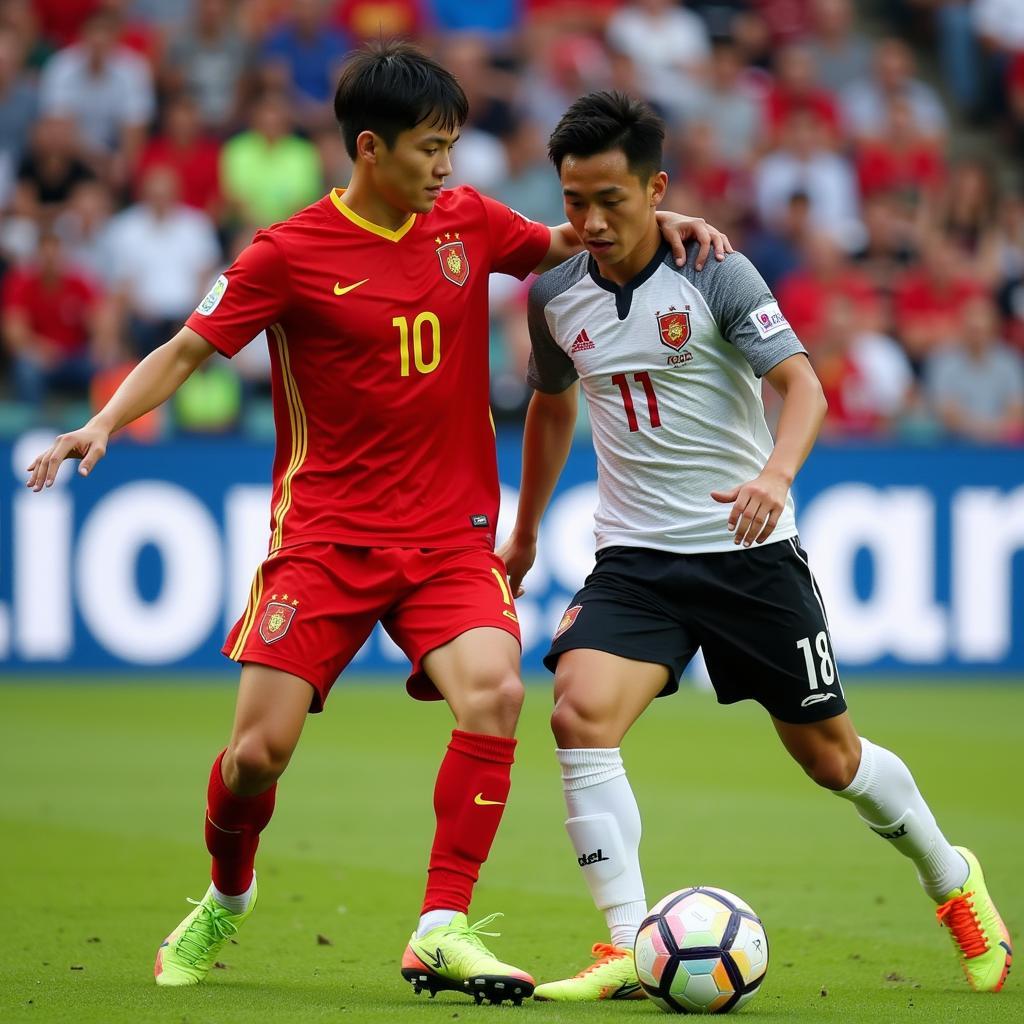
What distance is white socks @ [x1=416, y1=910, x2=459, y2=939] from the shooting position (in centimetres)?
479

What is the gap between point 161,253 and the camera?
46.5 feet

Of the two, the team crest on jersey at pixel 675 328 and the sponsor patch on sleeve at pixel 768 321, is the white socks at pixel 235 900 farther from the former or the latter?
the sponsor patch on sleeve at pixel 768 321

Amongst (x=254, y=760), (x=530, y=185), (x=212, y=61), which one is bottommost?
(x=254, y=760)

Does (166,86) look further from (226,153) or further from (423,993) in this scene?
Result: (423,993)

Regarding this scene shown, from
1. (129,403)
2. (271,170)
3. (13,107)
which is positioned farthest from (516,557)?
(13,107)

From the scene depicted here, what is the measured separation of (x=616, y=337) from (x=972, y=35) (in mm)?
14925

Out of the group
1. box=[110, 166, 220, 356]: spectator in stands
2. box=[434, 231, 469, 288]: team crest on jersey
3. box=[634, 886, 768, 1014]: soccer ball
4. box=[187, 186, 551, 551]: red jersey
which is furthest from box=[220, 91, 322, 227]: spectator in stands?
box=[634, 886, 768, 1014]: soccer ball

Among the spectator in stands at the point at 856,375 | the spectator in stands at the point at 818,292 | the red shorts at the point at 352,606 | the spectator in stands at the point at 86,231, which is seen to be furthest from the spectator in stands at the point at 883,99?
the red shorts at the point at 352,606

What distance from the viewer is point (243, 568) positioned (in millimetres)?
12445

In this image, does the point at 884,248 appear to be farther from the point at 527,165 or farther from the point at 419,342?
the point at 419,342

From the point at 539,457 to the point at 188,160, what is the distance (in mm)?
10110

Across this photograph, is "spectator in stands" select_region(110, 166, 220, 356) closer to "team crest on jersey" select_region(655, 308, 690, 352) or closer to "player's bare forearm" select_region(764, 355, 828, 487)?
"team crest on jersey" select_region(655, 308, 690, 352)

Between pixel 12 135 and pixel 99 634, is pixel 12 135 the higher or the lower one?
the higher one

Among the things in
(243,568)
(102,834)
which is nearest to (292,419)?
(102,834)
